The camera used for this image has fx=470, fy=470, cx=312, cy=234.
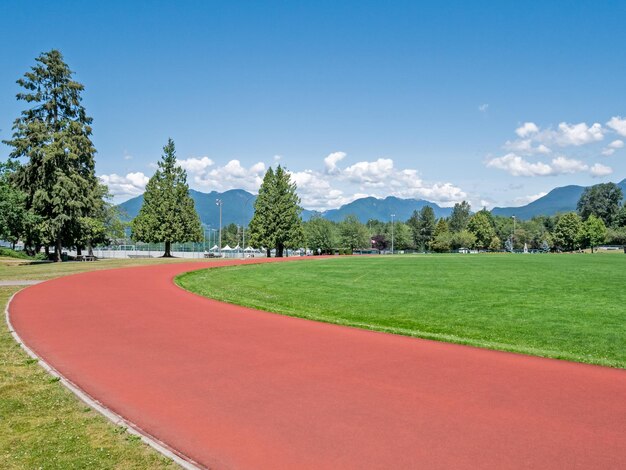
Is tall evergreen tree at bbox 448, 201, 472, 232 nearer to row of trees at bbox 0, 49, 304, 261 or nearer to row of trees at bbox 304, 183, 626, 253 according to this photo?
row of trees at bbox 304, 183, 626, 253

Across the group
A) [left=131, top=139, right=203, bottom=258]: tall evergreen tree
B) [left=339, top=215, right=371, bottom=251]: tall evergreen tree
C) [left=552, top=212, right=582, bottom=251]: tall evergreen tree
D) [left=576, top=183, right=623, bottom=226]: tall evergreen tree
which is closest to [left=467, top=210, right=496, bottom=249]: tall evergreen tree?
[left=552, top=212, right=582, bottom=251]: tall evergreen tree

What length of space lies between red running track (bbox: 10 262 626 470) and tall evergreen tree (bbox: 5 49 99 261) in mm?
33547

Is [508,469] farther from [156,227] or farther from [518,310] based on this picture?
[156,227]

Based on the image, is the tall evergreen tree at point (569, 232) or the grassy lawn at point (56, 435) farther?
the tall evergreen tree at point (569, 232)

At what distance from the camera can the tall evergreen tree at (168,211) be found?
64312 mm

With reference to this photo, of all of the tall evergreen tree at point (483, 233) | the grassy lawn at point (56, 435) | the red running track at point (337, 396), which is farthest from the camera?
the tall evergreen tree at point (483, 233)

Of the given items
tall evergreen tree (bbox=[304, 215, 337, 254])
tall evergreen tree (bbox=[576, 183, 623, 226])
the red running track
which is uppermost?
tall evergreen tree (bbox=[576, 183, 623, 226])

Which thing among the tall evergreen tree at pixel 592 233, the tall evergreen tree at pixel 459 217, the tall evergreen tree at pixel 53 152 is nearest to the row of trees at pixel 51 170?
the tall evergreen tree at pixel 53 152

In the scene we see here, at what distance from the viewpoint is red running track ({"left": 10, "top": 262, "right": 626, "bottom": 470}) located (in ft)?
15.8

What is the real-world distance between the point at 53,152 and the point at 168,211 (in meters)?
24.1

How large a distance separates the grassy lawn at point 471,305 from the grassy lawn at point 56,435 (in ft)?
23.7

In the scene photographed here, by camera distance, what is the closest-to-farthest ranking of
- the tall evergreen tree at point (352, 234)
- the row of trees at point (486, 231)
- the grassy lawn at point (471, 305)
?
the grassy lawn at point (471, 305) < the tall evergreen tree at point (352, 234) < the row of trees at point (486, 231)

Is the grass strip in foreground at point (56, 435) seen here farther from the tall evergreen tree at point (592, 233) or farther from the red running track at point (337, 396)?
the tall evergreen tree at point (592, 233)

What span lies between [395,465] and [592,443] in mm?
2245
